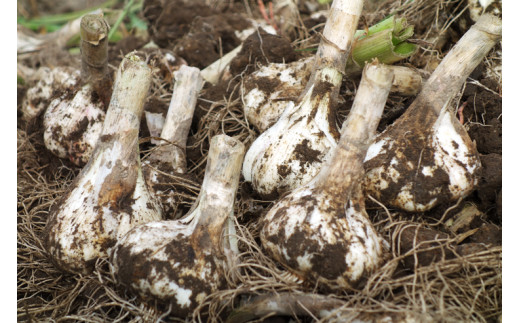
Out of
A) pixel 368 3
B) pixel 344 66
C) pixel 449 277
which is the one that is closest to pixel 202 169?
pixel 344 66

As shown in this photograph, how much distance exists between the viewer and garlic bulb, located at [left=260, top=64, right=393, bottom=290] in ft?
4.56

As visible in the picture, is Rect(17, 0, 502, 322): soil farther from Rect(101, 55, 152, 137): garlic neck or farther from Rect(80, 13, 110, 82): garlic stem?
Rect(80, 13, 110, 82): garlic stem

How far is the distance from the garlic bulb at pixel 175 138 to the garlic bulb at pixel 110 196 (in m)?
0.10

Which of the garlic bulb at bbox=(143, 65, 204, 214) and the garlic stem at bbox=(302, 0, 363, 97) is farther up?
the garlic stem at bbox=(302, 0, 363, 97)

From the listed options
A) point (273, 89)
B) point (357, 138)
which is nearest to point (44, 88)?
point (273, 89)

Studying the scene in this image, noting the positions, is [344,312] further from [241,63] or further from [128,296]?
[241,63]

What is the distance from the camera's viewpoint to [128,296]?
60.0 inches

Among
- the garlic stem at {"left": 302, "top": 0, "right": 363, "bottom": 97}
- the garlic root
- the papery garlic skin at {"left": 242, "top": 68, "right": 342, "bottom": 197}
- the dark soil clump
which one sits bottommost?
the garlic root

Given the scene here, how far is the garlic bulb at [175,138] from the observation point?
6.03ft

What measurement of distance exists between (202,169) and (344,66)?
0.71 metres

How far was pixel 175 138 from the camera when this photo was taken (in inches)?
78.3

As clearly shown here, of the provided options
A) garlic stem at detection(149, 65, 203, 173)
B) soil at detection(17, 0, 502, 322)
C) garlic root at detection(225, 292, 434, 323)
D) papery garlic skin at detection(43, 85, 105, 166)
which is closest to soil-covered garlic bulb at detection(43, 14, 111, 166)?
papery garlic skin at detection(43, 85, 105, 166)

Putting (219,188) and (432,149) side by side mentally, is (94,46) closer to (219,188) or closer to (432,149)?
(219,188)

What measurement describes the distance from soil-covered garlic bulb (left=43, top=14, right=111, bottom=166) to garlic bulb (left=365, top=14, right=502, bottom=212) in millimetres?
1130
